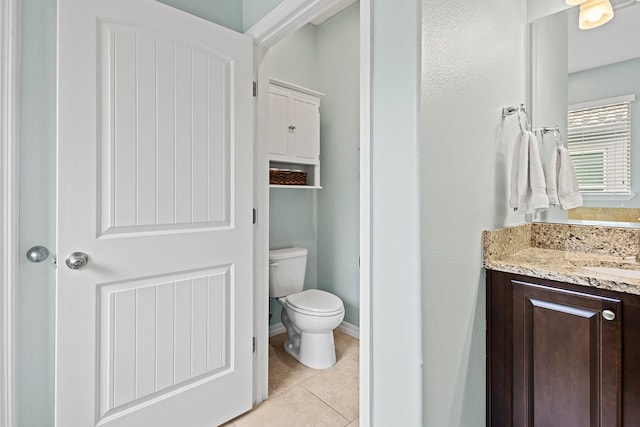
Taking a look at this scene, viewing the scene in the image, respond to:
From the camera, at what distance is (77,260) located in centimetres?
115

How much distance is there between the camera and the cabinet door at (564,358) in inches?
39.9

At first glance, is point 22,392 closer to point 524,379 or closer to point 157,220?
point 157,220

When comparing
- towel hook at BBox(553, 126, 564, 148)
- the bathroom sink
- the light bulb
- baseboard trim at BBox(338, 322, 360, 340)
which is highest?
the light bulb

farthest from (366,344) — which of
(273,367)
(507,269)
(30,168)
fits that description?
(30,168)

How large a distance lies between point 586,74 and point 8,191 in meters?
2.41

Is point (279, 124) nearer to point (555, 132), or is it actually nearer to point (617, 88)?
point (555, 132)

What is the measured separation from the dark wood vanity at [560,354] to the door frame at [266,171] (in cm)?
55

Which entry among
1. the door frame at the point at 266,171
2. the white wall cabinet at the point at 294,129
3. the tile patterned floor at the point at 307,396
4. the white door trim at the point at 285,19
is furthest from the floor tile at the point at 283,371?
the white door trim at the point at 285,19

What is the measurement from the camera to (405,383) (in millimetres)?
1054

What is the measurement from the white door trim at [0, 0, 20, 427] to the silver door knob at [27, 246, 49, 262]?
40 mm

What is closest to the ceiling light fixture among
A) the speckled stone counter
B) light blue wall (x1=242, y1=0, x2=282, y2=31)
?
the speckled stone counter

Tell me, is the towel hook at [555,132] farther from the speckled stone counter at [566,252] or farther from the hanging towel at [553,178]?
the speckled stone counter at [566,252]

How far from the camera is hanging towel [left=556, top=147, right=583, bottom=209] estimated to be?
57.1 inches

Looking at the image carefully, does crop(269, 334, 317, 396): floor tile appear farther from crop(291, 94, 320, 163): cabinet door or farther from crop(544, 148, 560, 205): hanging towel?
crop(544, 148, 560, 205): hanging towel
